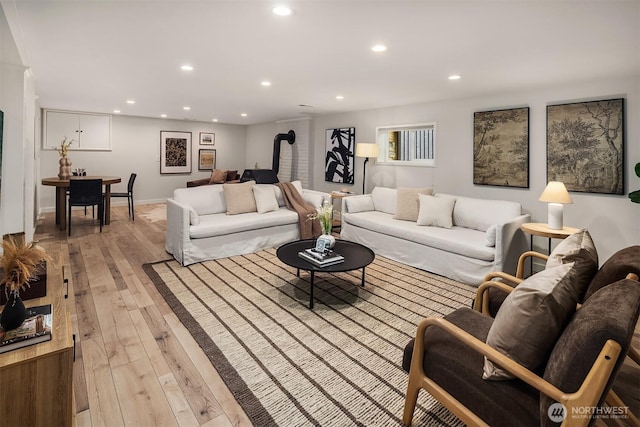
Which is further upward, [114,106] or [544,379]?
[114,106]

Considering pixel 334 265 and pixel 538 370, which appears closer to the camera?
pixel 538 370

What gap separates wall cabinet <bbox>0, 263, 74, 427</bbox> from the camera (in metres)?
1.29

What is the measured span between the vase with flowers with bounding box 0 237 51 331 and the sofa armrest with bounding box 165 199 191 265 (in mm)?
2296

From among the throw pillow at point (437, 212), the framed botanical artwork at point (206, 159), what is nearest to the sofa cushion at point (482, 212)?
the throw pillow at point (437, 212)

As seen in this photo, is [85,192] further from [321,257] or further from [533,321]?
[533,321]

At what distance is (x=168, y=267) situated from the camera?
12.7ft

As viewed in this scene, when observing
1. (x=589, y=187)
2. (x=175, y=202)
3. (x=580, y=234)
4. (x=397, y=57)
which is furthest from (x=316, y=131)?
(x=580, y=234)

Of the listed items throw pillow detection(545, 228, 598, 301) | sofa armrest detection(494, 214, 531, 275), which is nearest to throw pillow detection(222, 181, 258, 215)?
sofa armrest detection(494, 214, 531, 275)

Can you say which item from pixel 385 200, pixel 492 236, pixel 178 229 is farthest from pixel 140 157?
pixel 492 236

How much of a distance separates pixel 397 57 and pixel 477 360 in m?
2.57

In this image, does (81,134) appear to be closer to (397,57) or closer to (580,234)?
(397,57)

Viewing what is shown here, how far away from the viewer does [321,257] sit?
121 inches

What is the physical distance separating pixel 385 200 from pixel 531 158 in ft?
6.48

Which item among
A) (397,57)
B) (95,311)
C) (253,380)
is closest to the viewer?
(253,380)
